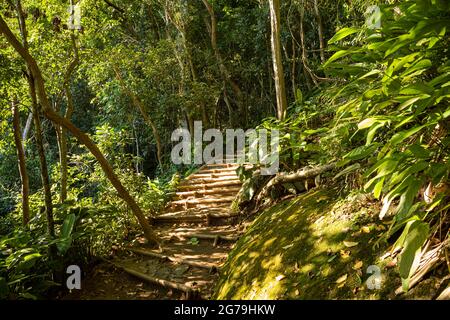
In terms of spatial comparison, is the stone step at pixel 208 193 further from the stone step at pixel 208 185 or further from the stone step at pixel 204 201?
the stone step at pixel 204 201

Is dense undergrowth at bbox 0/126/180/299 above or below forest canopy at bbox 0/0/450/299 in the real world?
below

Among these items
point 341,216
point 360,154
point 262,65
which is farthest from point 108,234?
point 262,65

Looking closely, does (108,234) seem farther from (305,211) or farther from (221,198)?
(305,211)

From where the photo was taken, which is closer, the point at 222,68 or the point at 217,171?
the point at 217,171

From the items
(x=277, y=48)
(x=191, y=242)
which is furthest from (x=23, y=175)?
(x=277, y=48)

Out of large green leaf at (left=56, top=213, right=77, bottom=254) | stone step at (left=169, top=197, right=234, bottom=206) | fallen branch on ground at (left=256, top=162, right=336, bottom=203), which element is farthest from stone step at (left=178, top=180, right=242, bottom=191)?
large green leaf at (left=56, top=213, right=77, bottom=254)

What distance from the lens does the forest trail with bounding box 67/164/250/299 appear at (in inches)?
163

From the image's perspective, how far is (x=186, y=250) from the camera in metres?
5.23

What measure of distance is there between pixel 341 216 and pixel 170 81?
10128 millimetres

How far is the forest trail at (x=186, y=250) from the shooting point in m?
4.13

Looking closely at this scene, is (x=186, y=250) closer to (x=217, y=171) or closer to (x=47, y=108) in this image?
(x=47, y=108)

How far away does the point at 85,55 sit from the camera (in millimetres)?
7676

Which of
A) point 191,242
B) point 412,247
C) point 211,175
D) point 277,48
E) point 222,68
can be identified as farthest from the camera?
point 222,68

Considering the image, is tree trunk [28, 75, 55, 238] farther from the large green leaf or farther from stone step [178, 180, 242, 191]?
stone step [178, 180, 242, 191]
